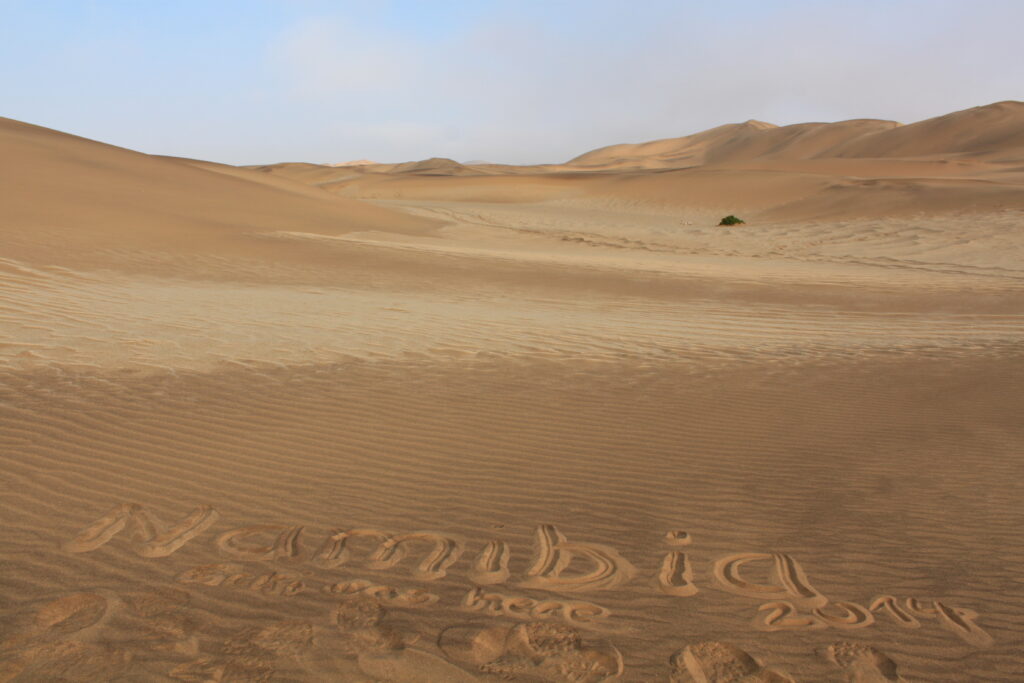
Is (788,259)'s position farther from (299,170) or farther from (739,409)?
(299,170)

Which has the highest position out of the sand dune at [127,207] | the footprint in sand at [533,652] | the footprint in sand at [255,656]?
the sand dune at [127,207]

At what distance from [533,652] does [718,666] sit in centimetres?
67

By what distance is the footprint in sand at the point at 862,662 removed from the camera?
8.95 ft

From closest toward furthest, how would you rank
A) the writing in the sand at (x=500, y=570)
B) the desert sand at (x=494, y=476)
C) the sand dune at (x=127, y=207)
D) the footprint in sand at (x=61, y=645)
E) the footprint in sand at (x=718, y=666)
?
the footprint in sand at (x=61, y=645)
the footprint in sand at (x=718, y=666)
the desert sand at (x=494, y=476)
the writing in the sand at (x=500, y=570)
the sand dune at (x=127, y=207)

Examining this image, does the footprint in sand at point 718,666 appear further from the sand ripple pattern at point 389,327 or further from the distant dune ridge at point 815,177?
the distant dune ridge at point 815,177

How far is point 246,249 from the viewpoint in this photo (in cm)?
1405

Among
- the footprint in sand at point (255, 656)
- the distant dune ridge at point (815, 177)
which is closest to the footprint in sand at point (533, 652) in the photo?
the footprint in sand at point (255, 656)

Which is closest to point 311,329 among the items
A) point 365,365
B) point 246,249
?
point 365,365

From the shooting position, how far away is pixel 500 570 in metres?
3.46

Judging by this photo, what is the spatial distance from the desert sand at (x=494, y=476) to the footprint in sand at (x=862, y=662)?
10 millimetres

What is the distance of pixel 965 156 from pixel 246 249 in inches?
2232

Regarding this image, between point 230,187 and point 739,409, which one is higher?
point 230,187

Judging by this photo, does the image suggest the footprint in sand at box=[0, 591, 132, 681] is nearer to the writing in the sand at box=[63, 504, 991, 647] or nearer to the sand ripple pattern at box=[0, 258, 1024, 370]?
the writing in the sand at box=[63, 504, 991, 647]

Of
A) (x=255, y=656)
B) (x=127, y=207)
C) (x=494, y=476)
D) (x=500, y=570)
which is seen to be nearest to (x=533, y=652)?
(x=500, y=570)
